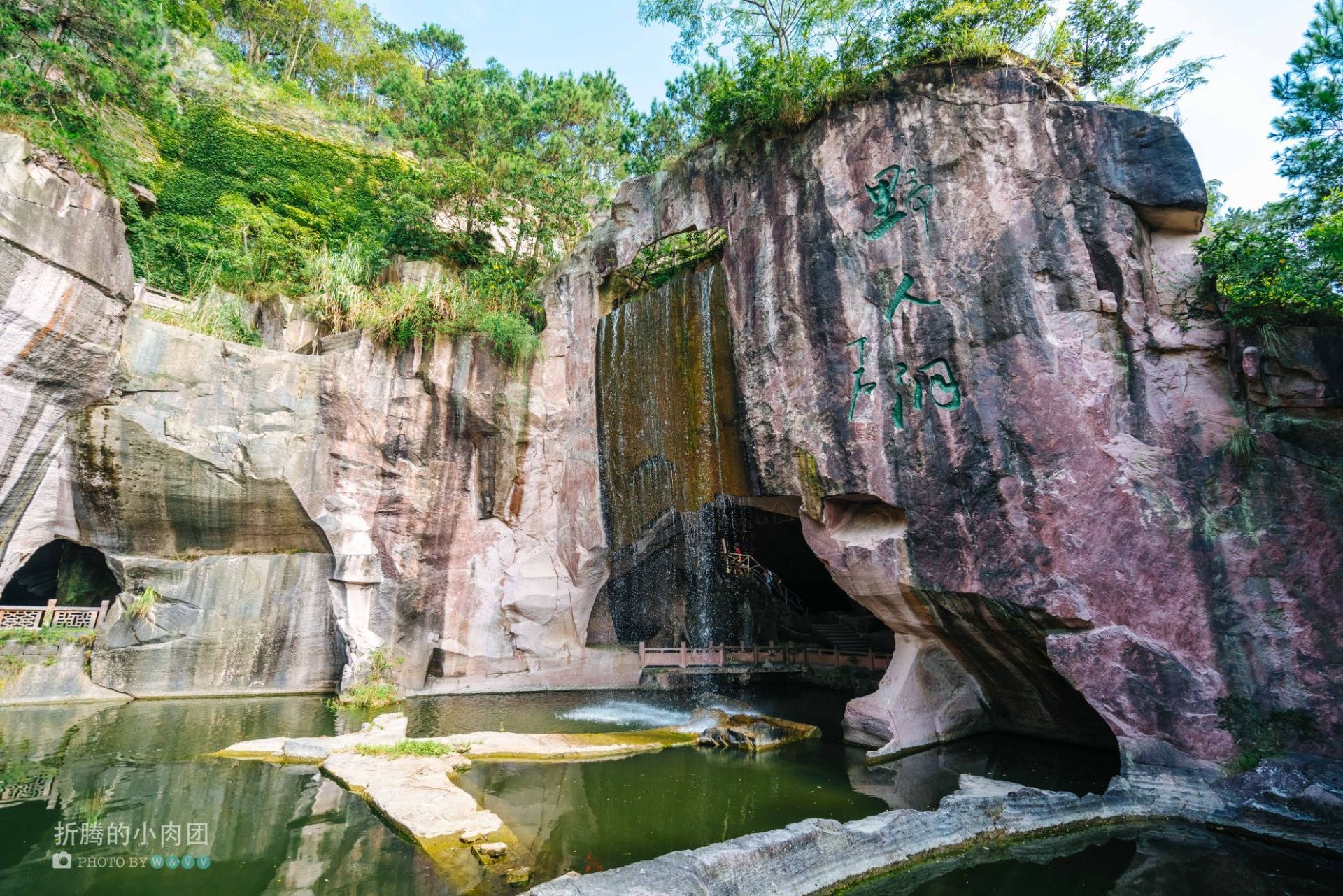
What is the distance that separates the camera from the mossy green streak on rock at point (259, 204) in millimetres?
13727

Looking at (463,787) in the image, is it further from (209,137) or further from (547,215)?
(209,137)

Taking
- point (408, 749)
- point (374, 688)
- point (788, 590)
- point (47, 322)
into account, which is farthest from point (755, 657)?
point (47, 322)

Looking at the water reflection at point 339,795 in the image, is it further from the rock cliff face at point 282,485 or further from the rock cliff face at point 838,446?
the rock cliff face at point 282,485

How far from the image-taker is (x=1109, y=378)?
7.42m

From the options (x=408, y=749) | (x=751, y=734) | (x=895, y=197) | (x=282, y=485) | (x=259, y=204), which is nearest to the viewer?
(x=408, y=749)

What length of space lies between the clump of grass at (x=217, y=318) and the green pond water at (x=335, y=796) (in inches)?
237

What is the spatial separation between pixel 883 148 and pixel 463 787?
9.38 m

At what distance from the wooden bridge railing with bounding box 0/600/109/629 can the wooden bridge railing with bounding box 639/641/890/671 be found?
8710 millimetres

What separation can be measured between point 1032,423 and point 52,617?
1385cm

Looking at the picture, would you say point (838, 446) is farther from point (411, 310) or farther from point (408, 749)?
point (411, 310)

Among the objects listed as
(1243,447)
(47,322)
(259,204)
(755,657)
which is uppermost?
(259,204)

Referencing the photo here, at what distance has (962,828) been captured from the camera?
211 inches

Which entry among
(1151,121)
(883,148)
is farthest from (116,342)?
(1151,121)

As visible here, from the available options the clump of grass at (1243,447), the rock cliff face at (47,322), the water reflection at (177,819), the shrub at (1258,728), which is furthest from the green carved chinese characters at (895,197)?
the rock cliff face at (47,322)
